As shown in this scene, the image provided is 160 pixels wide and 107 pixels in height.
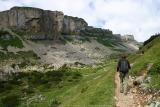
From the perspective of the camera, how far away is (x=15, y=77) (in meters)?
166

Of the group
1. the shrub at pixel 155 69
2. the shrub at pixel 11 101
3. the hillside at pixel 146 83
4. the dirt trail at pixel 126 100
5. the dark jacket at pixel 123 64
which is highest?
the dark jacket at pixel 123 64

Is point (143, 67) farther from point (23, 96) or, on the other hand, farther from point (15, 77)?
point (15, 77)

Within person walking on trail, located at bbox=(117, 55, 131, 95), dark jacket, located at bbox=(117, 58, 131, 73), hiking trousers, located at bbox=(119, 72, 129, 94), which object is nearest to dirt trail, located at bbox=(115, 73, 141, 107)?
hiking trousers, located at bbox=(119, 72, 129, 94)

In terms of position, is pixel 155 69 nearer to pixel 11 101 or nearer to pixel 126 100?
pixel 126 100

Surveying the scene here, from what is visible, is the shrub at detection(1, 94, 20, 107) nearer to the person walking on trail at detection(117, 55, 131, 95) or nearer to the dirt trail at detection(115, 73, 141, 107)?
the dirt trail at detection(115, 73, 141, 107)

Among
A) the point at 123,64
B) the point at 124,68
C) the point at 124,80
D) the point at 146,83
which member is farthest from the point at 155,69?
the point at 123,64

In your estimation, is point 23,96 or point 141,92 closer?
point 141,92

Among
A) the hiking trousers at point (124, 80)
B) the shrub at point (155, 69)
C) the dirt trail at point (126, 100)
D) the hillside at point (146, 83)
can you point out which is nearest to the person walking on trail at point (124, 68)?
→ the hiking trousers at point (124, 80)

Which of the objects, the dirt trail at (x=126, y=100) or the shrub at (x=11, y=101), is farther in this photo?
the shrub at (x=11, y=101)

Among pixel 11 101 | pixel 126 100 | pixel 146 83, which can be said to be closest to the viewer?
pixel 126 100

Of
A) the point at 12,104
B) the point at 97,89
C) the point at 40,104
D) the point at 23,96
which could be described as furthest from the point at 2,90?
the point at 97,89

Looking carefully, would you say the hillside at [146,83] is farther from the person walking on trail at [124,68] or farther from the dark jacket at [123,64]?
the dark jacket at [123,64]

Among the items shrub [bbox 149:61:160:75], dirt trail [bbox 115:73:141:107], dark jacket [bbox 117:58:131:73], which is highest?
dark jacket [bbox 117:58:131:73]

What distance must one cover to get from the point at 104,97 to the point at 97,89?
466 centimetres
